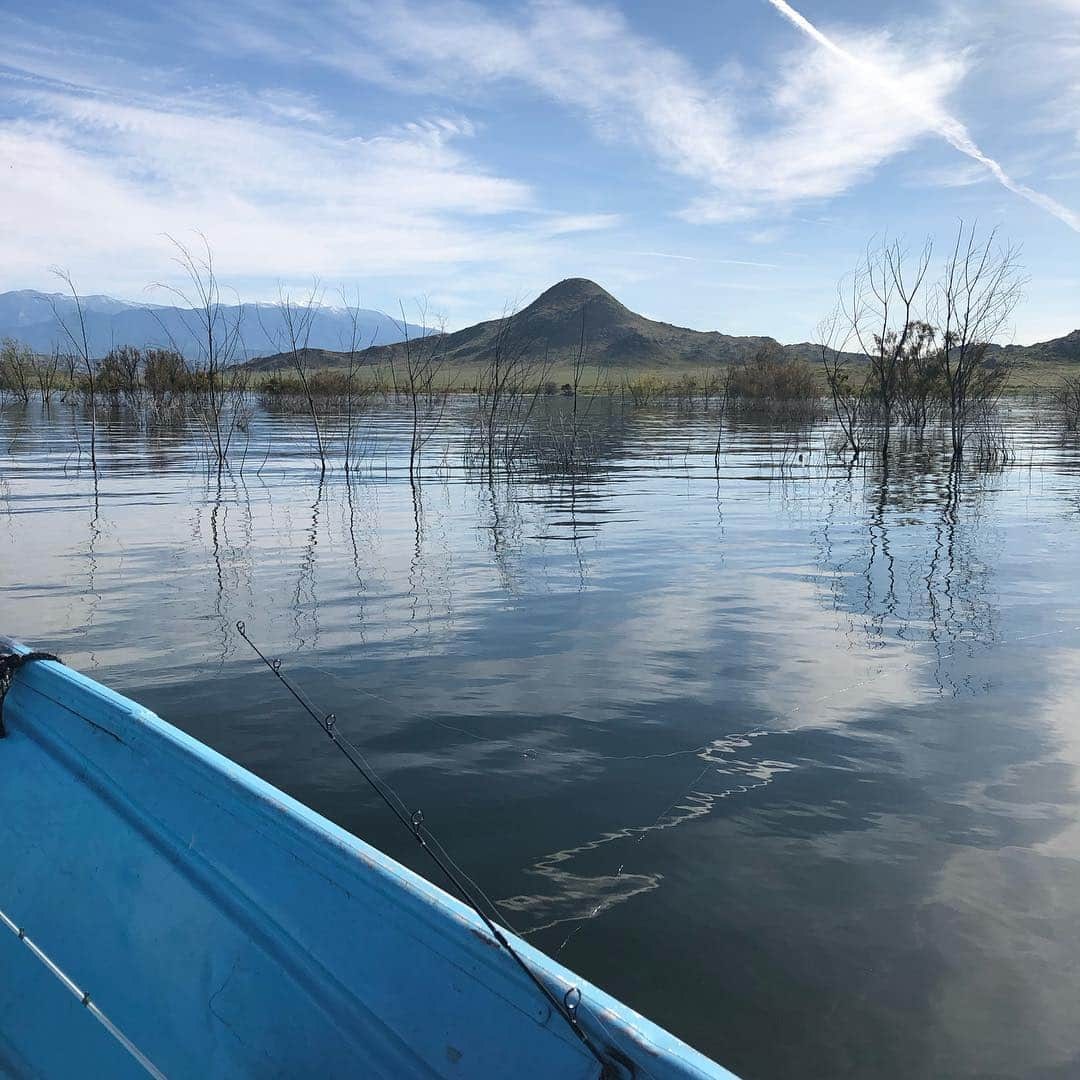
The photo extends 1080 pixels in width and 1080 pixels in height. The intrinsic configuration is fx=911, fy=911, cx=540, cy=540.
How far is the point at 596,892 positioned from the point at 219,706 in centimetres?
291

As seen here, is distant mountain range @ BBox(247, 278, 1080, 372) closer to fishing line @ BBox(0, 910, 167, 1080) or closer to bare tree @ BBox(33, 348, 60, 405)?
bare tree @ BBox(33, 348, 60, 405)

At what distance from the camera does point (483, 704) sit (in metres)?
5.66

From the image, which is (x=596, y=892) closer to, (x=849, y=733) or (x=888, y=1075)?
(x=888, y=1075)

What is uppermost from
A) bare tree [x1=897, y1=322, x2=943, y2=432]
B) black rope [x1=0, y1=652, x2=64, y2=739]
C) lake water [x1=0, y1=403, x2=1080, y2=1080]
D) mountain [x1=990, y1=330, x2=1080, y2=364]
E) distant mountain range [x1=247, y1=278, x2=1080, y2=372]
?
distant mountain range [x1=247, y1=278, x2=1080, y2=372]

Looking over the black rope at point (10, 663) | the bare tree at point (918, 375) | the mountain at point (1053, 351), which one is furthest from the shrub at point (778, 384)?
the mountain at point (1053, 351)

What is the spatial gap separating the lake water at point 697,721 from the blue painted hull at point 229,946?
1155 mm

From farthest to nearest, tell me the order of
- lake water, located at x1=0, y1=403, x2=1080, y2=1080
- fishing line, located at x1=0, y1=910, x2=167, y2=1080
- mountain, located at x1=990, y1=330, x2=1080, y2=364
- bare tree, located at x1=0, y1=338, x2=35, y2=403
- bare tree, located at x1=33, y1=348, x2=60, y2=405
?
mountain, located at x1=990, y1=330, x2=1080, y2=364 < bare tree, located at x1=0, y1=338, x2=35, y2=403 < bare tree, located at x1=33, y1=348, x2=60, y2=405 < lake water, located at x1=0, y1=403, x2=1080, y2=1080 < fishing line, located at x1=0, y1=910, x2=167, y2=1080

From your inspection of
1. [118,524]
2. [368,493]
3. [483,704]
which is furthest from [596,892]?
[368,493]

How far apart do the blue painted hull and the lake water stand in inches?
45.5

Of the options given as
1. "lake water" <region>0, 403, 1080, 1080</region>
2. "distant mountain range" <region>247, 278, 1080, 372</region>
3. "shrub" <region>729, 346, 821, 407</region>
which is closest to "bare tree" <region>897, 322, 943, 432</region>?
"shrub" <region>729, 346, 821, 407</region>

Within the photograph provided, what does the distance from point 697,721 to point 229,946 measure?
11.2ft

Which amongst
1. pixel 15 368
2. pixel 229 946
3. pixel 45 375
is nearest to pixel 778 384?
pixel 15 368

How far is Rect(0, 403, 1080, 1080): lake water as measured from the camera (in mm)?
3090

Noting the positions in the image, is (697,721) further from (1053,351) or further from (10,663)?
(1053,351)
